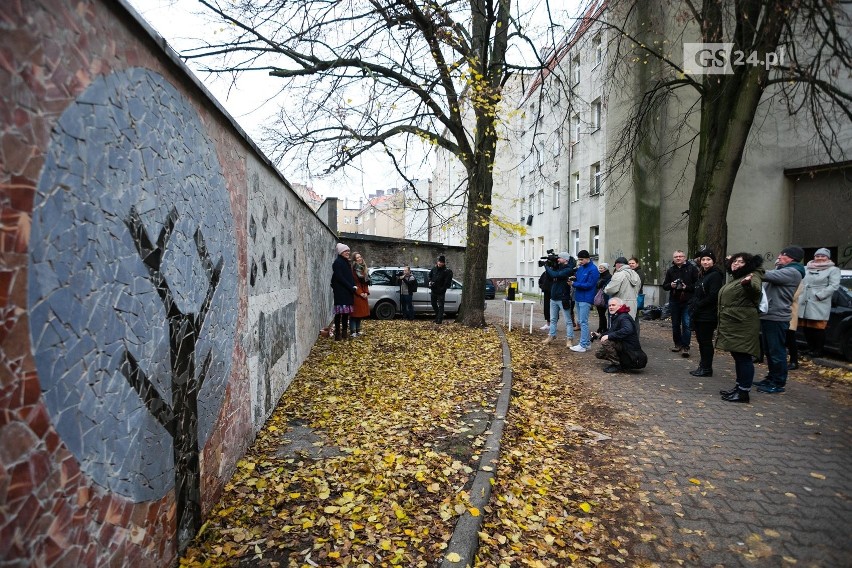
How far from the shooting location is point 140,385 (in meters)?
2.27

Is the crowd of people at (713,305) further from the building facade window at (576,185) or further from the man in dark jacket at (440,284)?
the building facade window at (576,185)

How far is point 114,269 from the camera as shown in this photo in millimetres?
2043

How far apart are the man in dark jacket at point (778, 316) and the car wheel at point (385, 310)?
1053 cm

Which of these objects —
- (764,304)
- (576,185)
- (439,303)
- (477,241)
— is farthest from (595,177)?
(764,304)

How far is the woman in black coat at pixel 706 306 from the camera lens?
269 inches

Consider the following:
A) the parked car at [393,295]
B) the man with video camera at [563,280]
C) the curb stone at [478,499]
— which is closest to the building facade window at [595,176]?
the parked car at [393,295]

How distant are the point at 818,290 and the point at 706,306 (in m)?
2.36

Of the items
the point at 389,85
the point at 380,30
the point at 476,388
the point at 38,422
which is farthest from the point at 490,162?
the point at 38,422

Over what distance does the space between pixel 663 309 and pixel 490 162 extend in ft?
27.5

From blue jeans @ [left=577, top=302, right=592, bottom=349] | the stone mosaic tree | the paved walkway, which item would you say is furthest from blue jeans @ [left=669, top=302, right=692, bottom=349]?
the stone mosaic tree

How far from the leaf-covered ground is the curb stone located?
7cm

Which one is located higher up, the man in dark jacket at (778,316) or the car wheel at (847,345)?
the man in dark jacket at (778,316)

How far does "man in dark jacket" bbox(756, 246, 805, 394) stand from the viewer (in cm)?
602

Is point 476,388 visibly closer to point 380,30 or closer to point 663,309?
point 380,30
